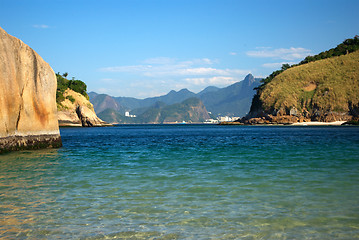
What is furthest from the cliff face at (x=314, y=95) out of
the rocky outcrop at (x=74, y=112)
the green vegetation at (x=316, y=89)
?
the rocky outcrop at (x=74, y=112)

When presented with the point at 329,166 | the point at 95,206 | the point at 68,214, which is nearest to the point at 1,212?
the point at 68,214

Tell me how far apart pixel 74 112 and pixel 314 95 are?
107m

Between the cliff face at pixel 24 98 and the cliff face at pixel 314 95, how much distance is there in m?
127

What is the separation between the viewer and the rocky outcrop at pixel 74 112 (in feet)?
459

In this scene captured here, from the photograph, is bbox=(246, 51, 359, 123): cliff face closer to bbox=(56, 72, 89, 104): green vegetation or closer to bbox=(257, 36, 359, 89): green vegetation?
bbox=(257, 36, 359, 89): green vegetation

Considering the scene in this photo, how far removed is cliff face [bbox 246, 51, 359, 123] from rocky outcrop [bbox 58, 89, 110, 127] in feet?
256

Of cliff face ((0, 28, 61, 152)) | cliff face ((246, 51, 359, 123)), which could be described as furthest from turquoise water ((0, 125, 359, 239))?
cliff face ((246, 51, 359, 123))

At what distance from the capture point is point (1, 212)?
889 cm

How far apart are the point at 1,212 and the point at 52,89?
77.5 feet

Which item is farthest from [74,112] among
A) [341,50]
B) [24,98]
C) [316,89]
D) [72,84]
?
[341,50]

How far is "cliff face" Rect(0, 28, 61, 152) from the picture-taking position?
23.3 m

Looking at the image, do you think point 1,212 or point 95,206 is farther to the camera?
point 95,206

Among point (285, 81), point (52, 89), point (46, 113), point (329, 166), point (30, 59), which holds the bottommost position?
point (329, 166)

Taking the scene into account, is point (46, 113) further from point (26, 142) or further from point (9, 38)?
point (9, 38)
